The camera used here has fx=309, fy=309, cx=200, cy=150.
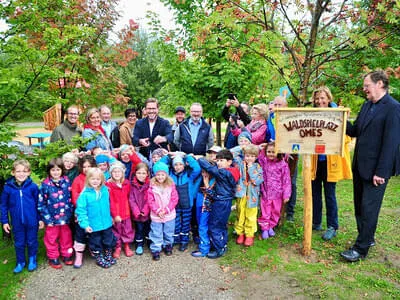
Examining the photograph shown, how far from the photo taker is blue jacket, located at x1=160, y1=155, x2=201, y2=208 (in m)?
4.80

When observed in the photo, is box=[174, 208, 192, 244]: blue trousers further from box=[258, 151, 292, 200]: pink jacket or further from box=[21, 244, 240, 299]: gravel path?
box=[258, 151, 292, 200]: pink jacket

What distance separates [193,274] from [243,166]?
1.79 meters

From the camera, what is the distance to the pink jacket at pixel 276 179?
5008 mm

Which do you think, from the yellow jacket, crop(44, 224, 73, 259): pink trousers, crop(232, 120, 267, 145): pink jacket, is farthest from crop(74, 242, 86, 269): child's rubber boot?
the yellow jacket

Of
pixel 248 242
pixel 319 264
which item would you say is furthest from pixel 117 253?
pixel 319 264

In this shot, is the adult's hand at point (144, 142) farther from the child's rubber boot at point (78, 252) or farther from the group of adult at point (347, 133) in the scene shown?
the child's rubber boot at point (78, 252)

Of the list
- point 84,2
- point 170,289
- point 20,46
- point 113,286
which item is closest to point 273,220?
point 170,289

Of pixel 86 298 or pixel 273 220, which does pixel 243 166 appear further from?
pixel 86 298

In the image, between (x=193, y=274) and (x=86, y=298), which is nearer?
(x=86, y=298)

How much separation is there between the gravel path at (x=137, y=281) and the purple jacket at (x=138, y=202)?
619mm

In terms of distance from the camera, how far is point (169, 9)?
26.9 ft

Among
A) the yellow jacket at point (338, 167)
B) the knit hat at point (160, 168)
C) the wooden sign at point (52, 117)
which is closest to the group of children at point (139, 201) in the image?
the knit hat at point (160, 168)

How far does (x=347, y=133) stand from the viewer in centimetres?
457

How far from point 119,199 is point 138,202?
287 millimetres
